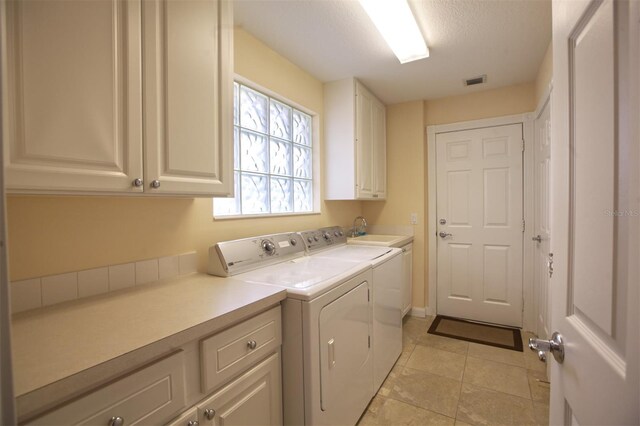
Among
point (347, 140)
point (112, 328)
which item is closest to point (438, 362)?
point (347, 140)

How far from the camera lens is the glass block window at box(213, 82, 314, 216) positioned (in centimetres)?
192

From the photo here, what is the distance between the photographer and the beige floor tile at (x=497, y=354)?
232 cm

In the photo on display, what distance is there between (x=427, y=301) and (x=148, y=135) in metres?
3.17

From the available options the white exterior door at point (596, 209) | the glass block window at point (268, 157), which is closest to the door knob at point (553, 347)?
the white exterior door at point (596, 209)

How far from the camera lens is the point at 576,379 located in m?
0.62

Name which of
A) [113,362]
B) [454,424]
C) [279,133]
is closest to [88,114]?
[113,362]

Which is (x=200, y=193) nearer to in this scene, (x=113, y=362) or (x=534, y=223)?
(x=113, y=362)

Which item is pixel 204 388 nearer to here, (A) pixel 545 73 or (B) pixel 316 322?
(B) pixel 316 322

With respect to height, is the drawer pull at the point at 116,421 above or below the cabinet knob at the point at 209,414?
above

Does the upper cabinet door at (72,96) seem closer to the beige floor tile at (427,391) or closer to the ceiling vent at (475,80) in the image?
the beige floor tile at (427,391)

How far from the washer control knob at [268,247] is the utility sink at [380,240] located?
1.09 meters

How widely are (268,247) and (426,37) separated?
1.79m

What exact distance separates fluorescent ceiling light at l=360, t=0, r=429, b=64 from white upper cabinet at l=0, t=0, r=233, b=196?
2.74 feet

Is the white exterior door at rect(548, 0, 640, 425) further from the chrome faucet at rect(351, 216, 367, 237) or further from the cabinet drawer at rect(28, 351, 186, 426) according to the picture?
the chrome faucet at rect(351, 216, 367, 237)
